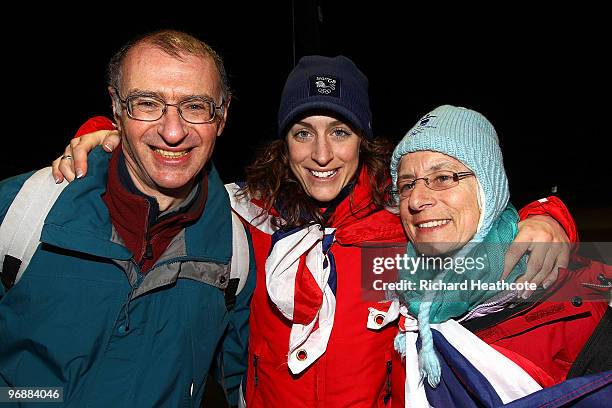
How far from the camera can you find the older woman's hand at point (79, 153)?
179cm

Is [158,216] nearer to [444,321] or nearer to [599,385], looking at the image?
[444,321]

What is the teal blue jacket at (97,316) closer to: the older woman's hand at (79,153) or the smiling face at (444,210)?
the older woman's hand at (79,153)

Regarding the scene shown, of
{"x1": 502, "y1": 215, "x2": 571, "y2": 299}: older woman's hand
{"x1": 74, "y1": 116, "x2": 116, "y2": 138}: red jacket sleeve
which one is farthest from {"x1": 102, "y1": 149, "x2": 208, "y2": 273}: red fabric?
{"x1": 502, "y1": 215, "x2": 571, "y2": 299}: older woman's hand

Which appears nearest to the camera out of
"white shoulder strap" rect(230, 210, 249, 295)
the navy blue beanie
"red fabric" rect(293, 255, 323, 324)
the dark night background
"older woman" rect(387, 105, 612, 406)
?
"older woman" rect(387, 105, 612, 406)

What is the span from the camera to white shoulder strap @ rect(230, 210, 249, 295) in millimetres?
2045

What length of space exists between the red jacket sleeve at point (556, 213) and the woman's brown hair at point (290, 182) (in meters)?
0.59

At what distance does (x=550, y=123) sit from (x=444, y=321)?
918 cm

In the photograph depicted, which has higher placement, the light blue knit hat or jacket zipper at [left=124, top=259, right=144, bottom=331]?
the light blue knit hat

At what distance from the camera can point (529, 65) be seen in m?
9.12

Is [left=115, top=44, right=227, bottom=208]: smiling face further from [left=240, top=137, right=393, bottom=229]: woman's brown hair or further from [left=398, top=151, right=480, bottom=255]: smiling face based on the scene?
[left=398, top=151, right=480, bottom=255]: smiling face

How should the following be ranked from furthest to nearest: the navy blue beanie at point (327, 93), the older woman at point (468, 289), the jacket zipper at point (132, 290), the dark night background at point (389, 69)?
the dark night background at point (389, 69) < the navy blue beanie at point (327, 93) < the jacket zipper at point (132, 290) < the older woman at point (468, 289)

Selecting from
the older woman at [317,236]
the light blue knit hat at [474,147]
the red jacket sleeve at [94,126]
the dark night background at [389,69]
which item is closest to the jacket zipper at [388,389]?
the older woman at [317,236]

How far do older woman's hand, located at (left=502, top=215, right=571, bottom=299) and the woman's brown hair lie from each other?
0.60m

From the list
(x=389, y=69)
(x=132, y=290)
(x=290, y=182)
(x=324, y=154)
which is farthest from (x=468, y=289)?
(x=389, y=69)
